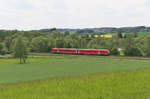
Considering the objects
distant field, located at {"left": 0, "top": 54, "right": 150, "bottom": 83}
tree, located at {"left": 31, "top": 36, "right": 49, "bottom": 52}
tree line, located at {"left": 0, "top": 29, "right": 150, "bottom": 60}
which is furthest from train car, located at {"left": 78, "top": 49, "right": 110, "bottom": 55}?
tree, located at {"left": 31, "top": 36, "right": 49, "bottom": 52}

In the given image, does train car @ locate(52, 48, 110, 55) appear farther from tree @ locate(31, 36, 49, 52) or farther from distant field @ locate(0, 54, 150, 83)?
distant field @ locate(0, 54, 150, 83)

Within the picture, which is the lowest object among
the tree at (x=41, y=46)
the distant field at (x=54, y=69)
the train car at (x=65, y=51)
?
the distant field at (x=54, y=69)

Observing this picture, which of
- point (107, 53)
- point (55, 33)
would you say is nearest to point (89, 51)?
point (107, 53)

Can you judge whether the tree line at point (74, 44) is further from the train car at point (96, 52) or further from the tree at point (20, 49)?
the train car at point (96, 52)

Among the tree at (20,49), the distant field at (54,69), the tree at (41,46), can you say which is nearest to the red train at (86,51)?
the tree at (41,46)

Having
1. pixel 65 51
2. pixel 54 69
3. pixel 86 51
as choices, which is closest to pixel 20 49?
pixel 54 69

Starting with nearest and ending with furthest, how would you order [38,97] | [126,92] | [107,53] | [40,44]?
[38,97]
[126,92]
[107,53]
[40,44]

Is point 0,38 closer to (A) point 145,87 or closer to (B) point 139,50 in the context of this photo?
(B) point 139,50

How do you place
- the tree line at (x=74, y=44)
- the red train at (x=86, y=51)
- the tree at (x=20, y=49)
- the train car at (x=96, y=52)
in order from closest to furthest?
1. the tree at (x=20, y=49)
2. the train car at (x=96, y=52)
3. the red train at (x=86, y=51)
4. the tree line at (x=74, y=44)

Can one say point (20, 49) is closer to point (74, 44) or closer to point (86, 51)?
point (86, 51)

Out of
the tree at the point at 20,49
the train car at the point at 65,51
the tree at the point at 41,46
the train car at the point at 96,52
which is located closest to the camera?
the tree at the point at 20,49

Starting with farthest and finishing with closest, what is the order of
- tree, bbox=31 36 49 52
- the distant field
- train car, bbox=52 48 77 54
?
tree, bbox=31 36 49 52 < train car, bbox=52 48 77 54 < the distant field

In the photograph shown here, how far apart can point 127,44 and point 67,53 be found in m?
24.3

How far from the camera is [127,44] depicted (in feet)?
246
